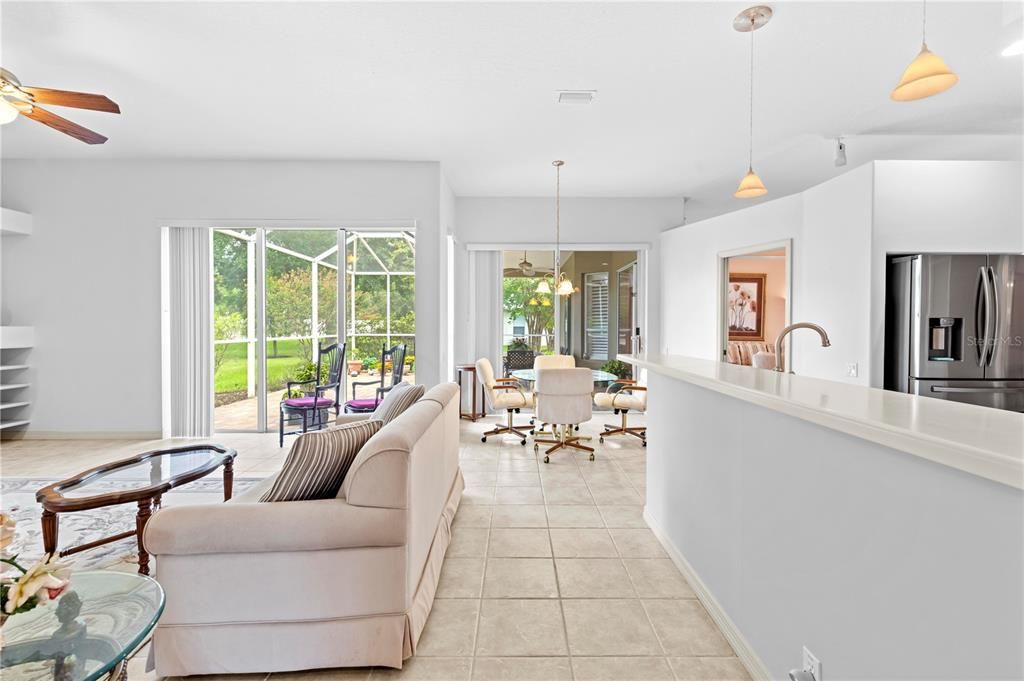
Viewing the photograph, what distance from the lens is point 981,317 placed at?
3570mm

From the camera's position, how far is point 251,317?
537 cm

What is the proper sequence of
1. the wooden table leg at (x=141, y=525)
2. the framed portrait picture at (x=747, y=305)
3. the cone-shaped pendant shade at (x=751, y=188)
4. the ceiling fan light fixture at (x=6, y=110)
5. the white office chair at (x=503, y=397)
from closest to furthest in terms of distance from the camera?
the wooden table leg at (x=141, y=525), the ceiling fan light fixture at (x=6, y=110), the cone-shaped pendant shade at (x=751, y=188), the white office chair at (x=503, y=397), the framed portrait picture at (x=747, y=305)

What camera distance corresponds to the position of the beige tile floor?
1817mm

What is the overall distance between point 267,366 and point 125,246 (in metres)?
1.84

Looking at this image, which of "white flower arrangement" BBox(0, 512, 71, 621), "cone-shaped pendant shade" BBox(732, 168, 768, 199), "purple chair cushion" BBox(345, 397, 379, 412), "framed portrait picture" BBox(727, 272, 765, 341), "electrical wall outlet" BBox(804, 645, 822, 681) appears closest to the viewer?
"white flower arrangement" BBox(0, 512, 71, 621)

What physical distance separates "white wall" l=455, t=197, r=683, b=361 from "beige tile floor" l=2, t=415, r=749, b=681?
131 inches

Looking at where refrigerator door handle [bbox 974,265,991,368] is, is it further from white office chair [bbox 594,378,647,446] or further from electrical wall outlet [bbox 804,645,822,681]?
electrical wall outlet [bbox 804,645,822,681]

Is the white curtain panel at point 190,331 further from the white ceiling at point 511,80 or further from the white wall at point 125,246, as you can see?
the white ceiling at point 511,80

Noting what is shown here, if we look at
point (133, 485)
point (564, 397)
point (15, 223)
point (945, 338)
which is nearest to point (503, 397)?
point (564, 397)

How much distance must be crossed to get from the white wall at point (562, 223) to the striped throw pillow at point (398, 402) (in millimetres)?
3412

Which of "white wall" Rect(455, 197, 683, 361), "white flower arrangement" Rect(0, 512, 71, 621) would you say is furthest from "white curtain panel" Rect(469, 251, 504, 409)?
"white flower arrangement" Rect(0, 512, 71, 621)

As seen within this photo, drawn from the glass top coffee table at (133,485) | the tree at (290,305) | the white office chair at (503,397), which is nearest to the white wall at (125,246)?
the white office chair at (503,397)

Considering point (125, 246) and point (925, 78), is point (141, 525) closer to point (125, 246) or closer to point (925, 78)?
point (925, 78)

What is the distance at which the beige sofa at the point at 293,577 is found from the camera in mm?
1728
